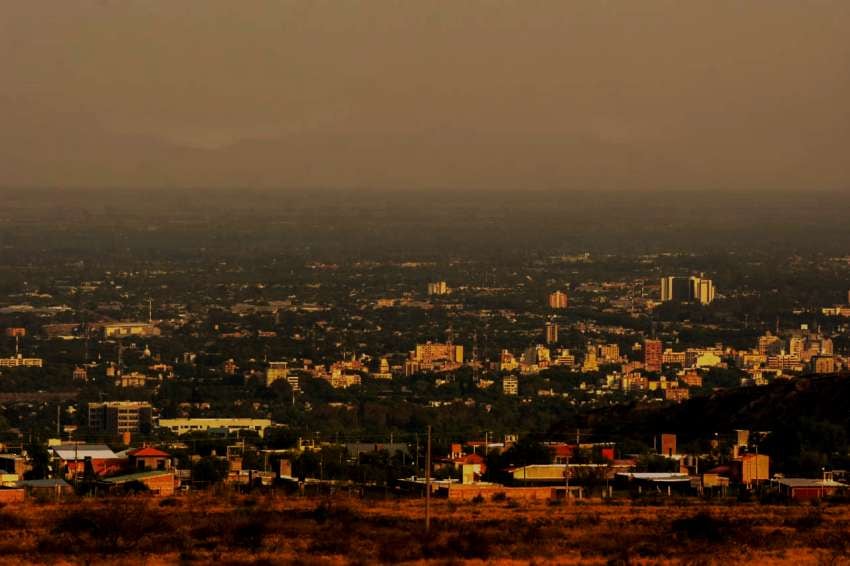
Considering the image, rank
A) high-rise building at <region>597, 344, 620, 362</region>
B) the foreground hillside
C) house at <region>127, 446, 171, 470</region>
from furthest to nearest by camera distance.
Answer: high-rise building at <region>597, 344, 620, 362</region> → house at <region>127, 446, 171, 470</region> → the foreground hillside

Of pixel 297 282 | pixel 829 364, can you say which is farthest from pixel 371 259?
pixel 829 364

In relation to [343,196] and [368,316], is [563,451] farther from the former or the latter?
[343,196]

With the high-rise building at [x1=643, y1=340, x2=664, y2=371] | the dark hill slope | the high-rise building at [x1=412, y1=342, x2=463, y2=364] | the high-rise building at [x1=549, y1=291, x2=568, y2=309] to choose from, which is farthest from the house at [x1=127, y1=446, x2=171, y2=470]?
the high-rise building at [x1=549, y1=291, x2=568, y2=309]

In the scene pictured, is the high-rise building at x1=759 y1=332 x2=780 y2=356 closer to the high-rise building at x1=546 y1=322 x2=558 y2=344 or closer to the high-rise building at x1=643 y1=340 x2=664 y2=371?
the high-rise building at x1=643 y1=340 x2=664 y2=371

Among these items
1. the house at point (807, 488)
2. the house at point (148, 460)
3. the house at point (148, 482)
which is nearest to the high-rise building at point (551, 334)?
the house at point (148, 460)

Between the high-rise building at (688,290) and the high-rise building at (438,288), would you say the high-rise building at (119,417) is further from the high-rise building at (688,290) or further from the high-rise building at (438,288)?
the high-rise building at (438,288)

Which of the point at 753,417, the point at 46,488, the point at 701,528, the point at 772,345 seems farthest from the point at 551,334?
the point at 701,528
